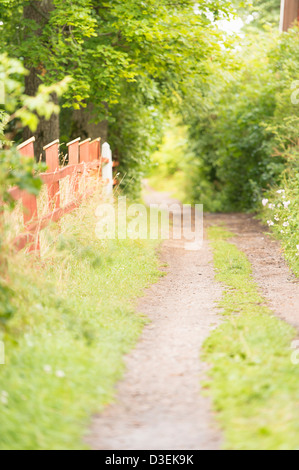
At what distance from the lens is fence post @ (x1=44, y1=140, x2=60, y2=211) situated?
26.6 ft

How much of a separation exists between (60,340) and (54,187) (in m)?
3.90

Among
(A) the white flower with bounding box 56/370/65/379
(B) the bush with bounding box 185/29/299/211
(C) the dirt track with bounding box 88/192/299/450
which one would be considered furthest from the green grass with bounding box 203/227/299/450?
(B) the bush with bounding box 185/29/299/211

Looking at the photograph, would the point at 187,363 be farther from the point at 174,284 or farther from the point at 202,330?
the point at 174,284

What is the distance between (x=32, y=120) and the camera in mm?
4016

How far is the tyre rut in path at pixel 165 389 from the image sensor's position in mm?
3942

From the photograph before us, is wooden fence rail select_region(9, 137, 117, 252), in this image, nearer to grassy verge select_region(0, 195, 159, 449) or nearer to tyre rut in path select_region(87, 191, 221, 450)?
grassy verge select_region(0, 195, 159, 449)

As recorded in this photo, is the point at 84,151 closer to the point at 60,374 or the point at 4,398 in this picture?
the point at 60,374

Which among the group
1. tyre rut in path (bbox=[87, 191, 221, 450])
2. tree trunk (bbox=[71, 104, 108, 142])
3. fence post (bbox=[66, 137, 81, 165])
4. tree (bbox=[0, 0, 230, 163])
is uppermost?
tree (bbox=[0, 0, 230, 163])

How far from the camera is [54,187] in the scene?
8531mm

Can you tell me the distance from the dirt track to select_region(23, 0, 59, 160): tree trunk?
4.56 meters

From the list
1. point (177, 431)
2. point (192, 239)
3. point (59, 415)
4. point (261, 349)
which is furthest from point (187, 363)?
point (192, 239)

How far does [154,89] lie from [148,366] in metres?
10.4

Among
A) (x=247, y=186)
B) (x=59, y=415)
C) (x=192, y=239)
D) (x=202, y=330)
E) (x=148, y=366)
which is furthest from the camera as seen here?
(x=247, y=186)

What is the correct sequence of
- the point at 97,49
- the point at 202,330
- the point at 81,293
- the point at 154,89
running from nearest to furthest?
the point at 202,330 → the point at 81,293 → the point at 97,49 → the point at 154,89
